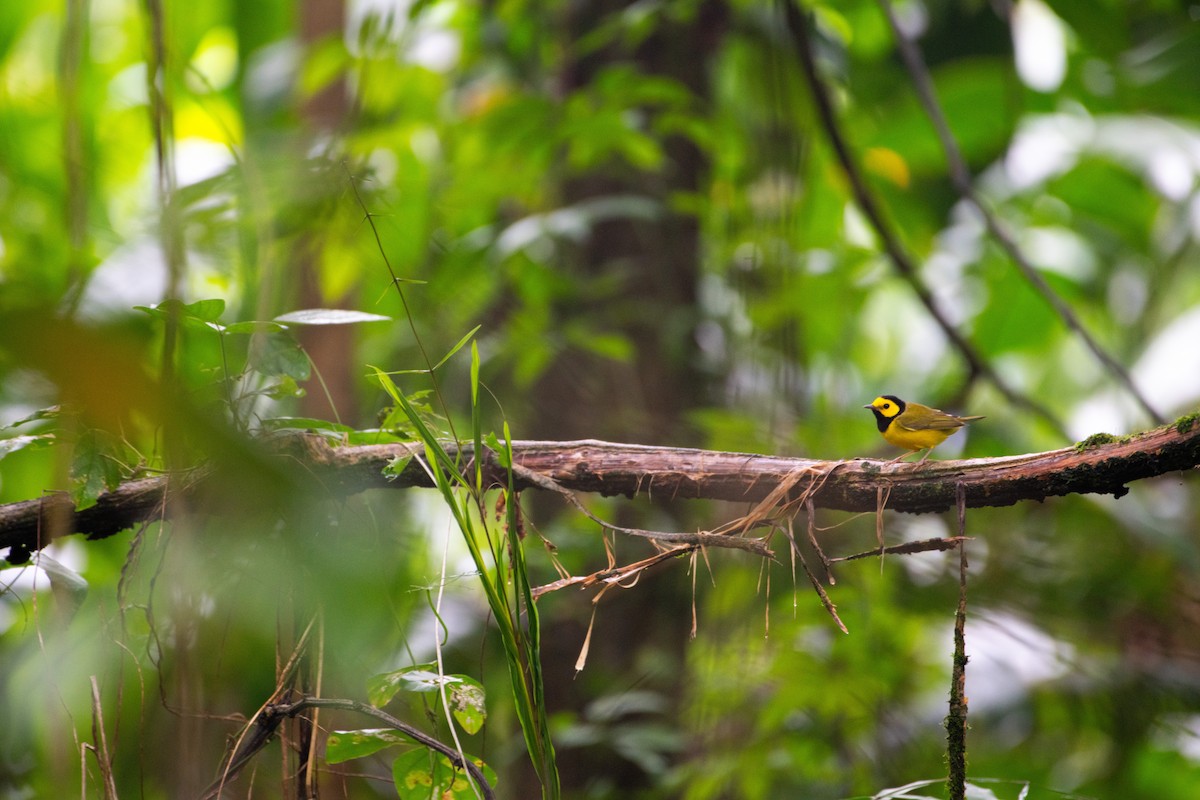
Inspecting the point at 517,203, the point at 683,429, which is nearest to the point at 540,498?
the point at 683,429

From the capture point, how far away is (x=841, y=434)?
2.79 metres

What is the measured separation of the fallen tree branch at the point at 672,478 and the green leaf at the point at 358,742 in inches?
12.6

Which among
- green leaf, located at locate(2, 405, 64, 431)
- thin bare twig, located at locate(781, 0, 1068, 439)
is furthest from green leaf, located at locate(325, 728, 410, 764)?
thin bare twig, located at locate(781, 0, 1068, 439)

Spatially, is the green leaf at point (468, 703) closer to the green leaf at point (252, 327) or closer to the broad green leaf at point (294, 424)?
the broad green leaf at point (294, 424)

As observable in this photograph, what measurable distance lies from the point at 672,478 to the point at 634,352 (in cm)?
209

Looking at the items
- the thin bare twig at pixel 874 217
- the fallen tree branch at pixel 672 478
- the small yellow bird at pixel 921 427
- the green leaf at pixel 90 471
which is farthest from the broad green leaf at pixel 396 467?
the thin bare twig at pixel 874 217

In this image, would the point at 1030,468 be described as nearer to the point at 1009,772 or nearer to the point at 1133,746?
the point at 1009,772

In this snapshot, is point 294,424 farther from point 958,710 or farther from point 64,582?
point 958,710

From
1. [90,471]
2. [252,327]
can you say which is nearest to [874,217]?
[252,327]

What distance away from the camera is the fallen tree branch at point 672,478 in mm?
1041

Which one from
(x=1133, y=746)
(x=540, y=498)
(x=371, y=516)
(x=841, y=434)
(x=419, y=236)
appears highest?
(x=419, y=236)

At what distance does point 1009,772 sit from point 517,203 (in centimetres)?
294

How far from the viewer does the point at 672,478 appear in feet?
4.06

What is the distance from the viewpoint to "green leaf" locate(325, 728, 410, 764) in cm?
108
